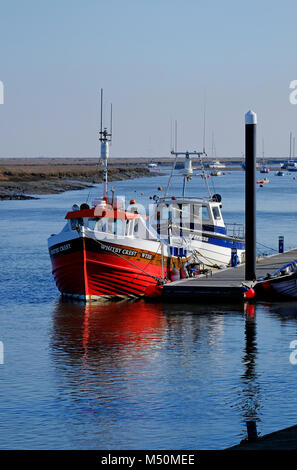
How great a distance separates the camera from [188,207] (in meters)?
42.7

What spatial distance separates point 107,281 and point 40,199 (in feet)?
290

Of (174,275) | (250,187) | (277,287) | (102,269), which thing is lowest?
(277,287)

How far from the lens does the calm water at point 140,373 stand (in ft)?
62.5

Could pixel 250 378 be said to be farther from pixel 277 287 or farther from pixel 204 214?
pixel 204 214

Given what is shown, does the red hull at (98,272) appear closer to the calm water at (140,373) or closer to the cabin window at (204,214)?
the calm water at (140,373)

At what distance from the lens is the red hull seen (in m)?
34.2

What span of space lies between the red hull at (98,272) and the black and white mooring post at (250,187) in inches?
151

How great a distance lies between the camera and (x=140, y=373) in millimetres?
24031

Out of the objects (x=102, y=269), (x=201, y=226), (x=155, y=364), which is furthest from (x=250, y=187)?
(x=155, y=364)

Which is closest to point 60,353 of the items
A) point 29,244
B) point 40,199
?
point 29,244

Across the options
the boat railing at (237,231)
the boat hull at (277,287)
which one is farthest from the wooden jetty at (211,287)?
the boat railing at (237,231)

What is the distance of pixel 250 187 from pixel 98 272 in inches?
268

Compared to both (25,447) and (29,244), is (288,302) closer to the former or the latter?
(25,447)

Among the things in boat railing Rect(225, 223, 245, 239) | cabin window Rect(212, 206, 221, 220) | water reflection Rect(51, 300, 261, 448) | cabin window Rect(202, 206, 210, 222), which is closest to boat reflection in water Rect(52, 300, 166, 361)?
water reflection Rect(51, 300, 261, 448)
